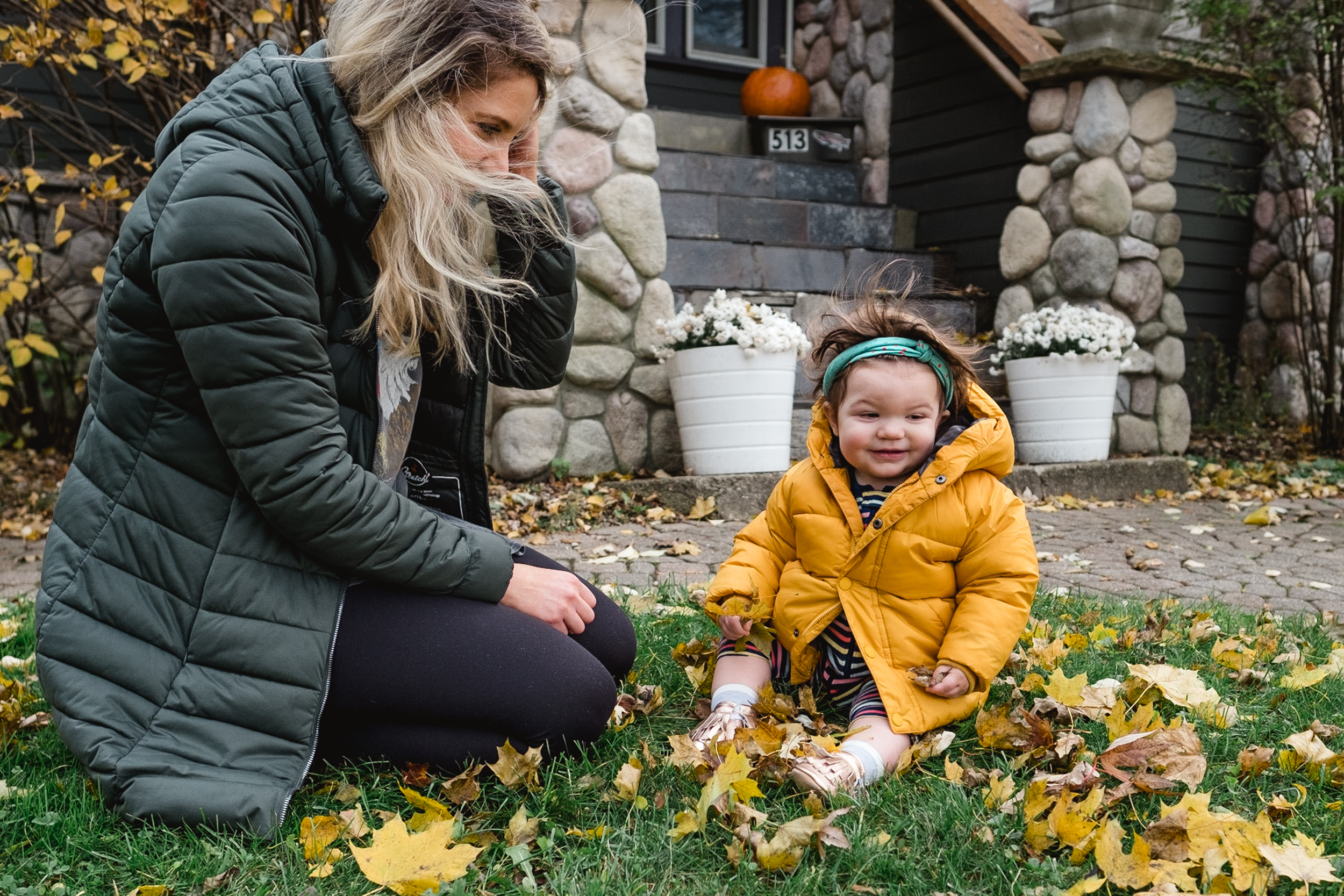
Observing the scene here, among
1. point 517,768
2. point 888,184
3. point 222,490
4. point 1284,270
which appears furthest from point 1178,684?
point 1284,270

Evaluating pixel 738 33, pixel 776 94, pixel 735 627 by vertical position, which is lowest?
A: pixel 735 627

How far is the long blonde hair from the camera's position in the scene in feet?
5.84

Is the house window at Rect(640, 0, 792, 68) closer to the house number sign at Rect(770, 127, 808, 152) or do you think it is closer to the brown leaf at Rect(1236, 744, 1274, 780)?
the house number sign at Rect(770, 127, 808, 152)

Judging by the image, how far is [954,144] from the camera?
7094mm

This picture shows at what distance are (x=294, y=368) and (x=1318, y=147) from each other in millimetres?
7636

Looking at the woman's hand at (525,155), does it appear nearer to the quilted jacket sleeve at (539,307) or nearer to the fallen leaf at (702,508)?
the quilted jacket sleeve at (539,307)

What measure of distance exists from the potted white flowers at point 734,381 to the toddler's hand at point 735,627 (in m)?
2.65

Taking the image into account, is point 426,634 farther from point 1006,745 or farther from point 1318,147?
point 1318,147

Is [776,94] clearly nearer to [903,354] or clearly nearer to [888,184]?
[888,184]

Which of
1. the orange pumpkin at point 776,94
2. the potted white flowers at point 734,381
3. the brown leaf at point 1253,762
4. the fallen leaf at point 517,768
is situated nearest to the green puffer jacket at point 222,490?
the fallen leaf at point 517,768

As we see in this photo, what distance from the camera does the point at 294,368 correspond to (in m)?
1.70

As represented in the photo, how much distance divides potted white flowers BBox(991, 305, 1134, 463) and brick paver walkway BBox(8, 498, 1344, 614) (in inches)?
25.4

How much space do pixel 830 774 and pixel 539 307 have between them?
3.77 ft

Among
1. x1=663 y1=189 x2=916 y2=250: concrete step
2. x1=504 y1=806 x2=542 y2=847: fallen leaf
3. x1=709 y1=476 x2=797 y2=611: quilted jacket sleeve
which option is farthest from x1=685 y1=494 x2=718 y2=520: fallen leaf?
x1=504 y1=806 x2=542 y2=847: fallen leaf
